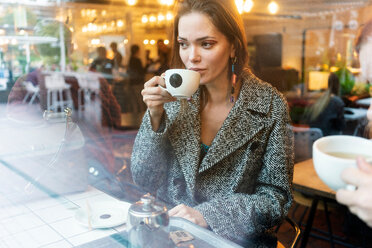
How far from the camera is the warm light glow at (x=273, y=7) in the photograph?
22.1ft

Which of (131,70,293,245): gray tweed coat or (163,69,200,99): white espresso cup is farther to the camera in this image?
(131,70,293,245): gray tweed coat

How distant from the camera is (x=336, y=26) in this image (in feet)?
17.5

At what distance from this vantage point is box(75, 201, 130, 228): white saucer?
93cm

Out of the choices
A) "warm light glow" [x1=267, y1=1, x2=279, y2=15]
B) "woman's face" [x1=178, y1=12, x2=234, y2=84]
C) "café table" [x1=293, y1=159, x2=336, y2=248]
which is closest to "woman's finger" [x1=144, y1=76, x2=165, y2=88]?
"woman's face" [x1=178, y1=12, x2=234, y2=84]

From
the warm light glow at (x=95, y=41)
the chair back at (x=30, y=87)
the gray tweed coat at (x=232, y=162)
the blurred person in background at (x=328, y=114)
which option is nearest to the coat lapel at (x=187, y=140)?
the gray tweed coat at (x=232, y=162)

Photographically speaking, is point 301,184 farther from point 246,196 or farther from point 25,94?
point 25,94

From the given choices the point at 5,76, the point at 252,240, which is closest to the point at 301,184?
the point at 252,240

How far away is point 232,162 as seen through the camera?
119 cm

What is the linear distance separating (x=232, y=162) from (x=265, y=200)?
170 mm

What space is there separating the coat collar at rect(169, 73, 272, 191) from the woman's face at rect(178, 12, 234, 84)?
171 millimetres

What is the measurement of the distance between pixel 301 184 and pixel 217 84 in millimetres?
825

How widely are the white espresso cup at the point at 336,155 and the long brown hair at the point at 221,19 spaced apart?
0.66 m

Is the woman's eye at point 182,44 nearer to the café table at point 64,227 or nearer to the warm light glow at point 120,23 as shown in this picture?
the café table at point 64,227

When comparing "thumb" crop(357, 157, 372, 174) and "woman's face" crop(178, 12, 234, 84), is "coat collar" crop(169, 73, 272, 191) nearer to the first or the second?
"woman's face" crop(178, 12, 234, 84)
